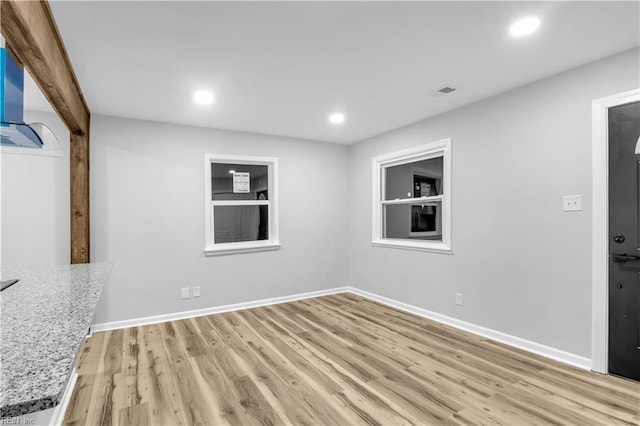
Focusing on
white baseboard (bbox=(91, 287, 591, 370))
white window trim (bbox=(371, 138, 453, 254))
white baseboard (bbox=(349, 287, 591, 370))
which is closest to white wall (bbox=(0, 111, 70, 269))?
white baseboard (bbox=(91, 287, 591, 370))

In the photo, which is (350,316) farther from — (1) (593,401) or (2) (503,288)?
(1) (593,401)

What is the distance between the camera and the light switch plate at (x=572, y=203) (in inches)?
105

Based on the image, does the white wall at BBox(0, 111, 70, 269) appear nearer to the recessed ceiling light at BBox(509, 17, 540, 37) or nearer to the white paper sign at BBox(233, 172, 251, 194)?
the white paper sign at BBox(233, 172, 251, 194)

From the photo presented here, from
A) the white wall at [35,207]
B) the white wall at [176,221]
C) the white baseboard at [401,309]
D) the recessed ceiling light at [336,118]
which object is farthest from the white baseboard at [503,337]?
the white wall at [35,207]

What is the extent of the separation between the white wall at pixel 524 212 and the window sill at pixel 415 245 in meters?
0.08

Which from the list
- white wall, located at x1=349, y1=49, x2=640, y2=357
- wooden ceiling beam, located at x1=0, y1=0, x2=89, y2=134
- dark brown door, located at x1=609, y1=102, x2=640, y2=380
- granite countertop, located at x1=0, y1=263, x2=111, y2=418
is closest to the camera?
granite countertop, located at x1=0, y1=263, x2=111, y2=418

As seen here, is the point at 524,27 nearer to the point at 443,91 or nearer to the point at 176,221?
the point at 443,91

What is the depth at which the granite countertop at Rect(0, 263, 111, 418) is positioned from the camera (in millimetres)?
667

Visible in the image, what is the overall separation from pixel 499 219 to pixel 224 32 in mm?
2919

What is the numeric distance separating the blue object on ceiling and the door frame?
3.72m

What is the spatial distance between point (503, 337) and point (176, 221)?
3838 millimetres

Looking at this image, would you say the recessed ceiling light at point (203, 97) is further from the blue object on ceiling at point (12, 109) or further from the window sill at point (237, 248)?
the window sill at point (237, 248)

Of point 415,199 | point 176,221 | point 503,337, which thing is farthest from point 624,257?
point 176,221

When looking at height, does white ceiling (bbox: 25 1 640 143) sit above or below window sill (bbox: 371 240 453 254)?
above
